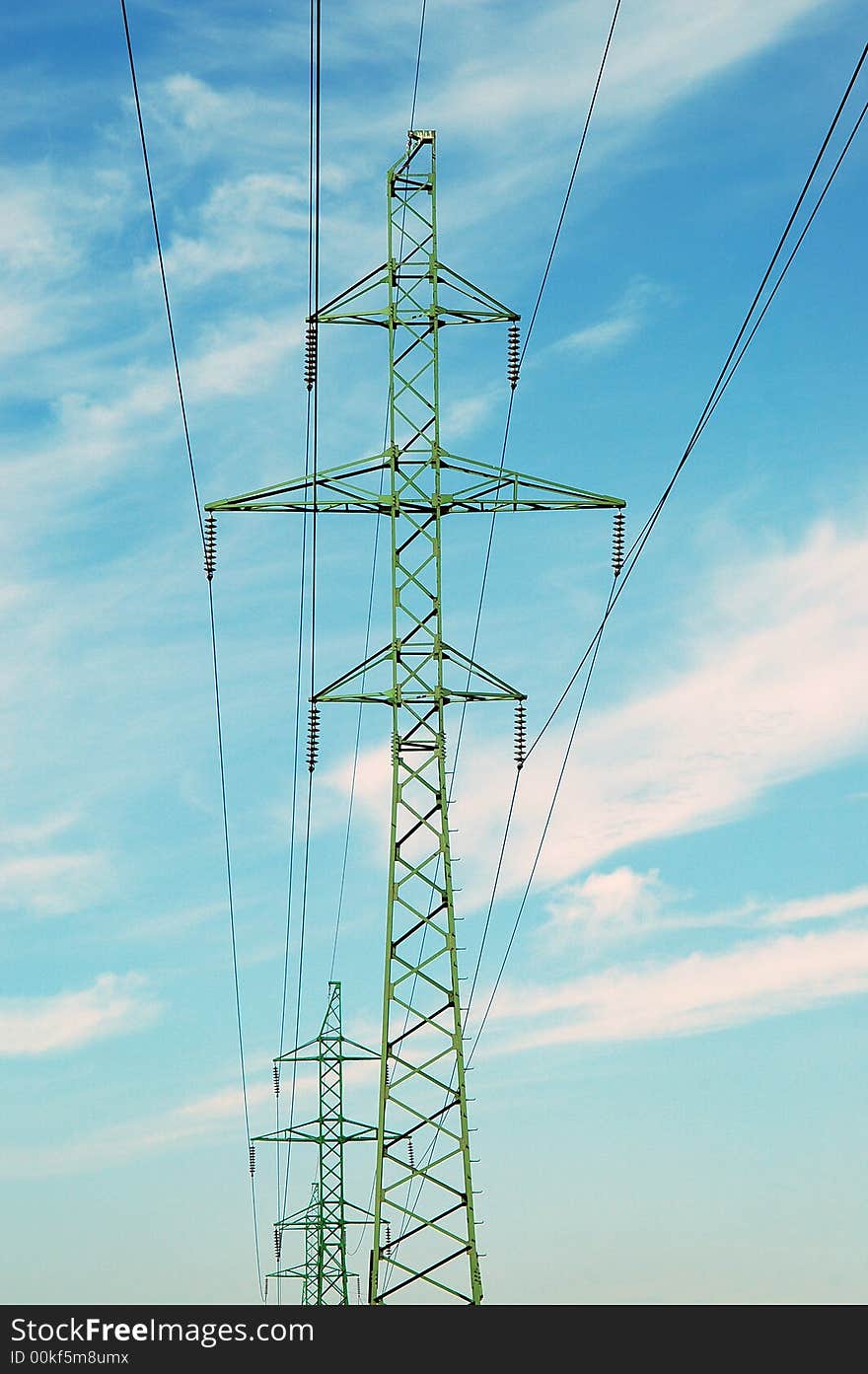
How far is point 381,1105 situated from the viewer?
99.5 feet

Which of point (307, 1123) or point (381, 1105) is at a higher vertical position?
point (307, 1123)

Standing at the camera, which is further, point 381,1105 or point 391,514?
point 391,514

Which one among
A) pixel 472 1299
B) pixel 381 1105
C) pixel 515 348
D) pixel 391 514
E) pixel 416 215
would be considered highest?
pixel 416 215

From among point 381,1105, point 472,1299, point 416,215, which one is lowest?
point 472,1299

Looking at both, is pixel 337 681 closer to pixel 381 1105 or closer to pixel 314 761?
pixel 314 761

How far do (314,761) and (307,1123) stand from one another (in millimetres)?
35369

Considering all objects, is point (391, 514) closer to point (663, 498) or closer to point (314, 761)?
point (314, 761)

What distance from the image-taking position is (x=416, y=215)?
121 feet
